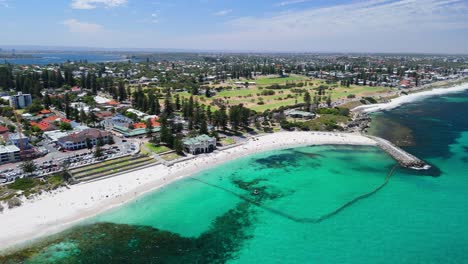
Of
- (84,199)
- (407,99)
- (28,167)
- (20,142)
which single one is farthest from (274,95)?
(28,167)

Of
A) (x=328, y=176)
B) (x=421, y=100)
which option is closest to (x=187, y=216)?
(x=328, y=176)

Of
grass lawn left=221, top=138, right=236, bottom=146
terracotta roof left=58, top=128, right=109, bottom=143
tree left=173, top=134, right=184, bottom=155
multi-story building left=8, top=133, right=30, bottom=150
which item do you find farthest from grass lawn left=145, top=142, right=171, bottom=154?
multi-story building left=8, top=133, right=30, bottom=150

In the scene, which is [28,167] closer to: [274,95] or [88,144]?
[88,144]

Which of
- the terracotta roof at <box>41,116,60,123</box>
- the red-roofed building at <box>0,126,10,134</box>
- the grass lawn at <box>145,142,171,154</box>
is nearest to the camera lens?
the grass lawn at <box>145,142,171,154</box>

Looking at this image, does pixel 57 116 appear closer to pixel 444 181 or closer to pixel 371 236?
pixel 371 236

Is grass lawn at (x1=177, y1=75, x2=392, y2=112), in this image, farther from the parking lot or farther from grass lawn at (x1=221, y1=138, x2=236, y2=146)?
the parking lot

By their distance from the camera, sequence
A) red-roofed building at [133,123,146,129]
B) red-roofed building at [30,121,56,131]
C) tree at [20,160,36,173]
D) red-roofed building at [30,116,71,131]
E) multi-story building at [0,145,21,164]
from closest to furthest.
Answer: tree at [20,160,36,173]
multi-story building at [0,145,21,164]
red-roofed building at [30,121,56,131]
red-roofed building at [30,116,71,131]
red-roofed building at [133,123,146,129]

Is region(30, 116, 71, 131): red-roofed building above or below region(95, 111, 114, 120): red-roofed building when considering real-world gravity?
below

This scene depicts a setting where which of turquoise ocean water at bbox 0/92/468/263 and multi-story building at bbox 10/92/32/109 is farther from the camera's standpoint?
multi-story building at bbox 10/92/32/109

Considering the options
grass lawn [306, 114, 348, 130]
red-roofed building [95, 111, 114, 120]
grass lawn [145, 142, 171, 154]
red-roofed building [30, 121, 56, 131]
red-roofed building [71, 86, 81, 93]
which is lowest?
grass lawn [145, 142, 171, 154]
